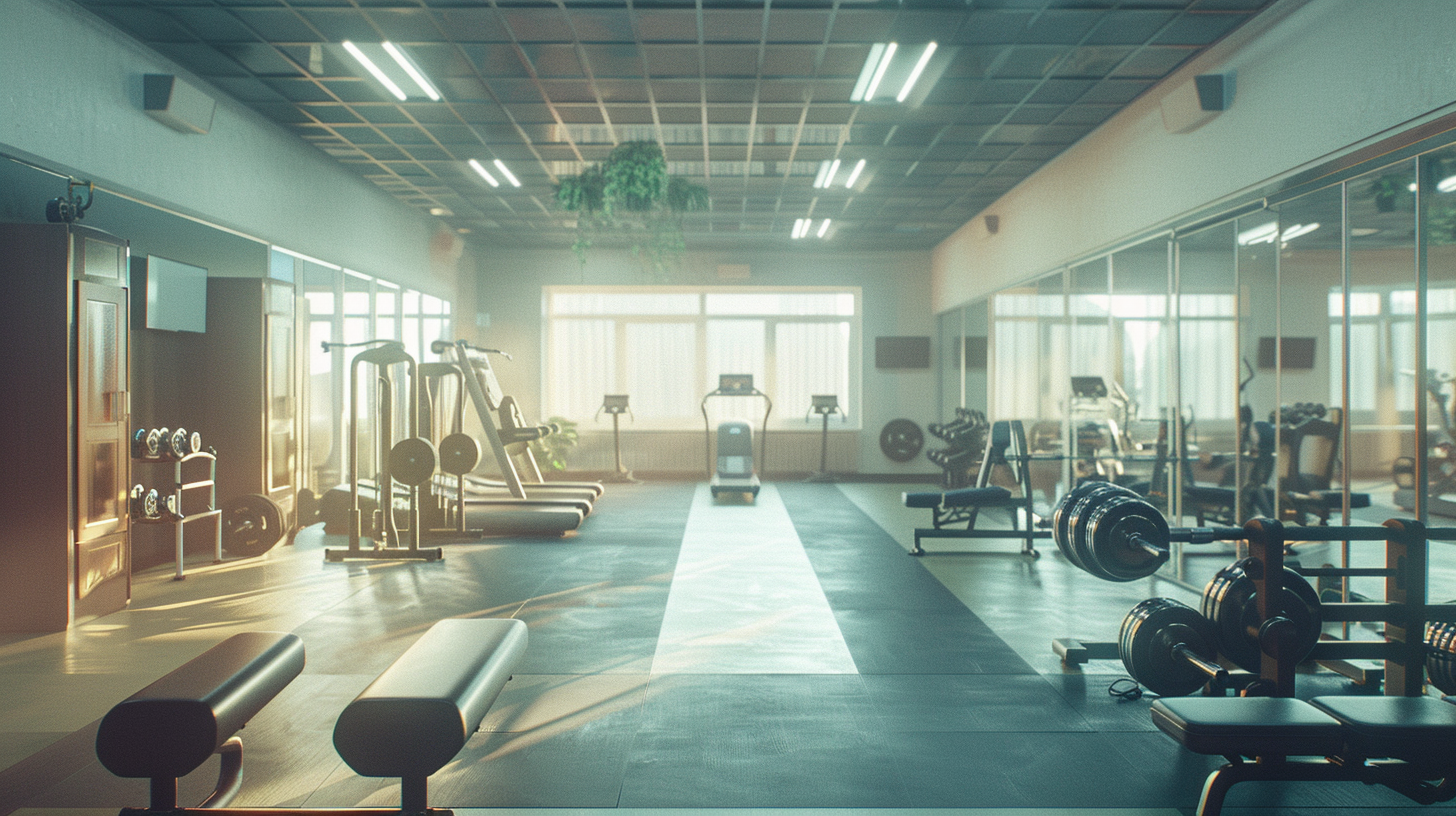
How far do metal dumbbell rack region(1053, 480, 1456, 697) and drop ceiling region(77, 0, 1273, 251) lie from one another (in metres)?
3.14

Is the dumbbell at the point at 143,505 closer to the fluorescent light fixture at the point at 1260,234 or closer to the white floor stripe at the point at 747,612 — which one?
the white floor stripe at the point at 747,612

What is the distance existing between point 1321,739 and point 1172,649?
84 cm

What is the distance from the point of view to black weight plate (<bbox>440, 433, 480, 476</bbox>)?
7109 mm

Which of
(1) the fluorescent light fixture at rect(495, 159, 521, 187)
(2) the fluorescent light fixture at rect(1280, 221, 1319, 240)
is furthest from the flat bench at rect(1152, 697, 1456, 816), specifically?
(1) the fluorescent light fixture at rect(495, 159, 521, 187)

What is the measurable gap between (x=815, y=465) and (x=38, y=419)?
9591mm

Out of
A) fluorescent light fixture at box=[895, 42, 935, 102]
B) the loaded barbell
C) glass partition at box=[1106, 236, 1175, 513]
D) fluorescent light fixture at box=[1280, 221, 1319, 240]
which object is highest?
fluorescent light fixture at box=[895, 42, 935, 102]

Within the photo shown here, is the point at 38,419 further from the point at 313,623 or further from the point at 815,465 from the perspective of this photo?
the point at 815,465

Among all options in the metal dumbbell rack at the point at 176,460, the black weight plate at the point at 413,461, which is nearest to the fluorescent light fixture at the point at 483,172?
the black weight plate at the point at 413,461

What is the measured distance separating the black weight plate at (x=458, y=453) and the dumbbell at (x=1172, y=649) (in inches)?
211

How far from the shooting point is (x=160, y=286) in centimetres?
602

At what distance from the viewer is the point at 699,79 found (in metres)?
6.07

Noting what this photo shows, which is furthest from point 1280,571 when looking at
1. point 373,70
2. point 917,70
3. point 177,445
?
point 177,445

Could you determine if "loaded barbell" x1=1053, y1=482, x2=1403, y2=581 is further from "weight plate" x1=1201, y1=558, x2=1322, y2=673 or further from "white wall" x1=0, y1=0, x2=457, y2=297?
"white wall" x1=0, y1=0, x2=457, y2=297

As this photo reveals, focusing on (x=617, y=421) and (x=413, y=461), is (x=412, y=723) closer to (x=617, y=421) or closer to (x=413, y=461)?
(x=413, y=461)
